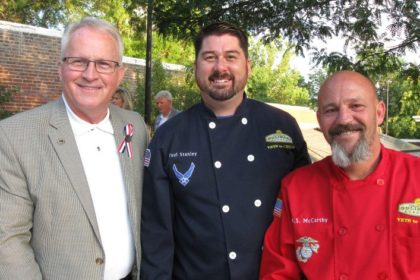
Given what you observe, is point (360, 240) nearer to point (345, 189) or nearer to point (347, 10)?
point (345, 189)

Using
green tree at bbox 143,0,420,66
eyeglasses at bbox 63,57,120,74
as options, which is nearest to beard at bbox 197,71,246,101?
eyeglasses at bbox 63,57,120,74

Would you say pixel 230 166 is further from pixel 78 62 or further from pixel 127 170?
pixel 78 62

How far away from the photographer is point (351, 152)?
7.90 ft

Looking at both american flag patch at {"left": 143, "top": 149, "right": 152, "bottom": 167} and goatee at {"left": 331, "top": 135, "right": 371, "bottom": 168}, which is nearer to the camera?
goatee at {"left": 331, "top": 135, "right": 371, "bottom": 168}

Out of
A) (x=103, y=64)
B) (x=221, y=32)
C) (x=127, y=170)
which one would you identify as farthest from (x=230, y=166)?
(x=103, y=64)

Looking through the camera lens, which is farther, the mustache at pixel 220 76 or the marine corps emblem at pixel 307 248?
the mustache at pixel 220 76

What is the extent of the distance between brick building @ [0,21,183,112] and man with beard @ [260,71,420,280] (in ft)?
38.2

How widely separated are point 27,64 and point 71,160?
1207 cm

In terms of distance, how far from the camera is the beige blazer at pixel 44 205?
2.19m

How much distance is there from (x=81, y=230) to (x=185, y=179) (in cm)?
66

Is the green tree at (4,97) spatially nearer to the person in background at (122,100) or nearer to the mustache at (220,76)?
the person in background at (122,100)

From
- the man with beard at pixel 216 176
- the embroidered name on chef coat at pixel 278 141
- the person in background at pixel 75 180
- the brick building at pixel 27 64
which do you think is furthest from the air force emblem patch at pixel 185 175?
the brick building at pixel 27 64

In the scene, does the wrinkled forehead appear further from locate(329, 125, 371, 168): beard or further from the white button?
the white button

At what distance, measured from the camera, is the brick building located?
13016mm
